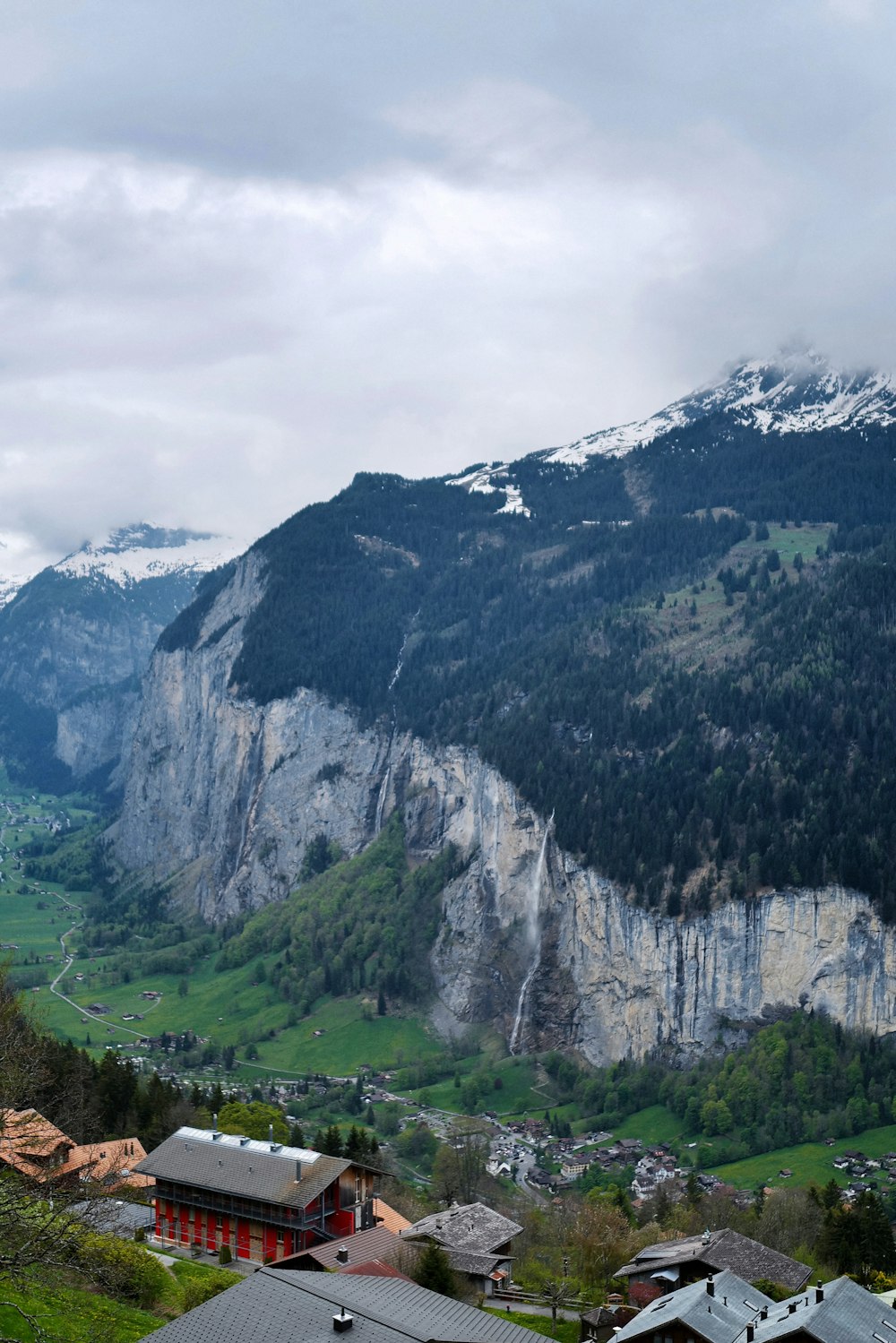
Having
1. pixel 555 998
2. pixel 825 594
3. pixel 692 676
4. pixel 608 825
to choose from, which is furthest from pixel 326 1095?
pixel 825 594

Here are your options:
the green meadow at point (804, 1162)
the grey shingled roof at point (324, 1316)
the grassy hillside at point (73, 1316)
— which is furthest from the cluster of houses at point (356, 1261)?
the green meadow at point (804, 1162)

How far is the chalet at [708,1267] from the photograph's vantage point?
6960 cm

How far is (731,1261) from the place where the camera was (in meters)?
70.7

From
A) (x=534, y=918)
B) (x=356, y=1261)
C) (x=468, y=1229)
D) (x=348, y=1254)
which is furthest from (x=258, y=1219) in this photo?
(x=534, y=918)

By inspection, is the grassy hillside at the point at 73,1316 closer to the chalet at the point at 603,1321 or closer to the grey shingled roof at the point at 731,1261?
the chalet at the point at 603,1321

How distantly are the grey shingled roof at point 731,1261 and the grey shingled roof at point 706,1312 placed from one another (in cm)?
643

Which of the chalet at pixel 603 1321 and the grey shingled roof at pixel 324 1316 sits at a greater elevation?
the grey shingled roof at pixel 324 1316

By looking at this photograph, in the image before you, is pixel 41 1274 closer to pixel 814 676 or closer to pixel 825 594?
pixel 814 676

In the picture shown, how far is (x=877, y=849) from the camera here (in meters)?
146

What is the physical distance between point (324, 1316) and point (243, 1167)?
3121 cm

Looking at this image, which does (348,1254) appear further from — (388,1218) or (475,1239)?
(388,1218)

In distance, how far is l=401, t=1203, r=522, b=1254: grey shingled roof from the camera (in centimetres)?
7388

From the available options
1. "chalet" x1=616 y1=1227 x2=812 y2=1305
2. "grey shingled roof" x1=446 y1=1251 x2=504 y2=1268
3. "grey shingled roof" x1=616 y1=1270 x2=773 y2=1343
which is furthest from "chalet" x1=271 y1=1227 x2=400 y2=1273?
"chalet" x1=616 y1=1227 x2=812 y2=1305

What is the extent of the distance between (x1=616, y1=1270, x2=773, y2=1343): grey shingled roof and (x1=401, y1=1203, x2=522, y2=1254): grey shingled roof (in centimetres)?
1365
